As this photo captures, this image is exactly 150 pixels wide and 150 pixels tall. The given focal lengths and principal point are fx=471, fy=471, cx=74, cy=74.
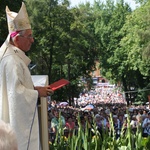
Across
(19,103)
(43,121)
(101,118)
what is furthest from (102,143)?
(101,118)

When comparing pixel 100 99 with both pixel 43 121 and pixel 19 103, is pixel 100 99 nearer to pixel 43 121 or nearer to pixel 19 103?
pixel 43 121

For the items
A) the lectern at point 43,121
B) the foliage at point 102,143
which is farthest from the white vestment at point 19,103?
the foliage at point 102,143

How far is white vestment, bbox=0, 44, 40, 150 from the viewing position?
395 cm

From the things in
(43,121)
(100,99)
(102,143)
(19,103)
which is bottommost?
(100,99)

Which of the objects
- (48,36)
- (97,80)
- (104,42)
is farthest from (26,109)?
(97,80)

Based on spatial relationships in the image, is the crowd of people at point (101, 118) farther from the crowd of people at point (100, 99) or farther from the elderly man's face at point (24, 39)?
the crowd of people at point (100, 99)

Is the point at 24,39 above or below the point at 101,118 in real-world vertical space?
above

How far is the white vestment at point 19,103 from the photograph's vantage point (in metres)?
3.95

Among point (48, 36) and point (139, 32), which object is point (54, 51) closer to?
point (48, 36)

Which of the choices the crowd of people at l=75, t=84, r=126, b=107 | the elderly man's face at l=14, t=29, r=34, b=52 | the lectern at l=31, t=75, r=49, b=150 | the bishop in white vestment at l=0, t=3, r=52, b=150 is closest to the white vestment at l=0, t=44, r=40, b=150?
the bishop in white vestment at l=0, t=3, r=52, b=150

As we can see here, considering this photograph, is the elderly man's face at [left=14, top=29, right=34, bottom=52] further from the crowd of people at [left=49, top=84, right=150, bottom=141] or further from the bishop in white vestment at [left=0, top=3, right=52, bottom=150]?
the crowd of people at [left=49, top=84, right=150, bottom=141]

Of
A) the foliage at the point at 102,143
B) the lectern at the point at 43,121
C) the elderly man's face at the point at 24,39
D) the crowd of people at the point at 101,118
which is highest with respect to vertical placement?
the elderly man's face at the point at 24,39

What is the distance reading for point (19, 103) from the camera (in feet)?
13.0

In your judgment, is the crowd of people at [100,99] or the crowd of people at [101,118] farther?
the crowd of people at [100,99]
